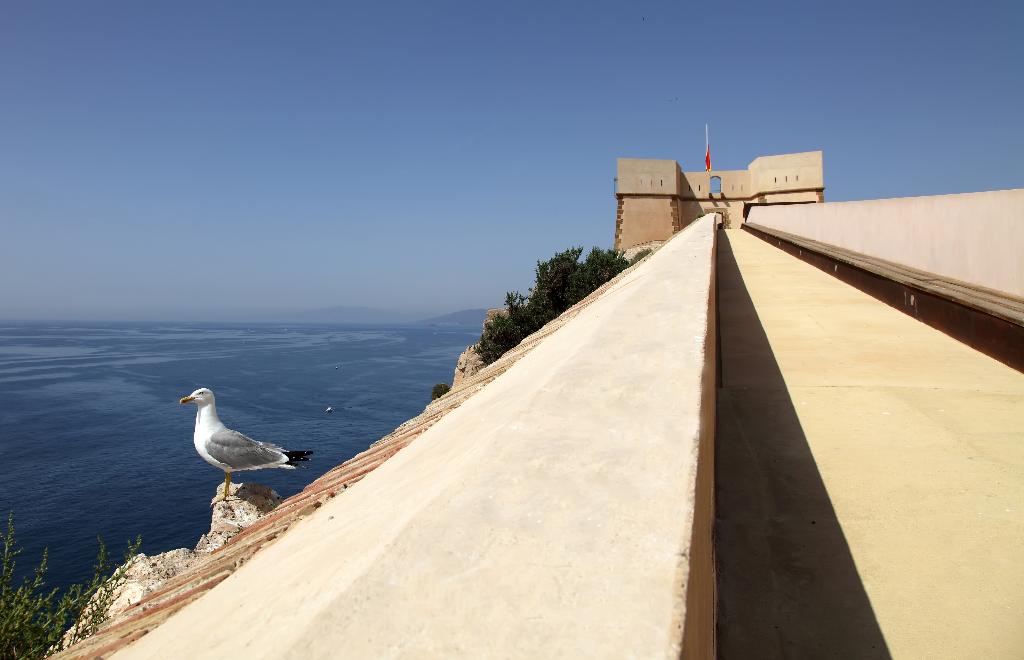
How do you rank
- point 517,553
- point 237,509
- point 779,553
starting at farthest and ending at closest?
point 237,509 → point 779,553 → point 517,553

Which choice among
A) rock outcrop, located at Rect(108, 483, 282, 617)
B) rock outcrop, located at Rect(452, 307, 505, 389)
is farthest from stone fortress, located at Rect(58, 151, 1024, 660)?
rock outcrop, located at Rect(452, 307, 505, 389)

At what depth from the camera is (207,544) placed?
31.5 ft

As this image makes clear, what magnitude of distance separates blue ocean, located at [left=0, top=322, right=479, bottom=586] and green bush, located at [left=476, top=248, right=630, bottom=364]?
1204 centimetres

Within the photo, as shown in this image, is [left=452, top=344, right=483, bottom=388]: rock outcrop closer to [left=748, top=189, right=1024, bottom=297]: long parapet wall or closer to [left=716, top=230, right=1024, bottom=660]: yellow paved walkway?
[left=748, top=189, right=1024, bottom=297]: long parapet wall

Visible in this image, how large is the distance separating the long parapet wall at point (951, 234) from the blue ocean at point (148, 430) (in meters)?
26.4

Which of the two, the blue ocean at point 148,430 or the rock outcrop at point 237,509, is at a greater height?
the rock outcrop at point 237,509

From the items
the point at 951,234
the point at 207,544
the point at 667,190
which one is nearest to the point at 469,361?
the point at 667,190

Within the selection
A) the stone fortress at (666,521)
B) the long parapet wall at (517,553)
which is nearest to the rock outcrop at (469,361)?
the stone fortress at (666,521)

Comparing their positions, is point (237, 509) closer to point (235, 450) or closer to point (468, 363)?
point (235, 450)

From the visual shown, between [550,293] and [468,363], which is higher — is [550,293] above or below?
above

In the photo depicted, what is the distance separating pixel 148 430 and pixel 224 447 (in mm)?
41183

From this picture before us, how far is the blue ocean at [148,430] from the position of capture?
26.4 meters

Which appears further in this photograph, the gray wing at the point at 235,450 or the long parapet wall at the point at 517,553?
the gray wing at the point at 235,450

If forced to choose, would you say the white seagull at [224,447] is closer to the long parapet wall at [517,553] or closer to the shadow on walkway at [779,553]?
the shadow on walkway at [779,553]
